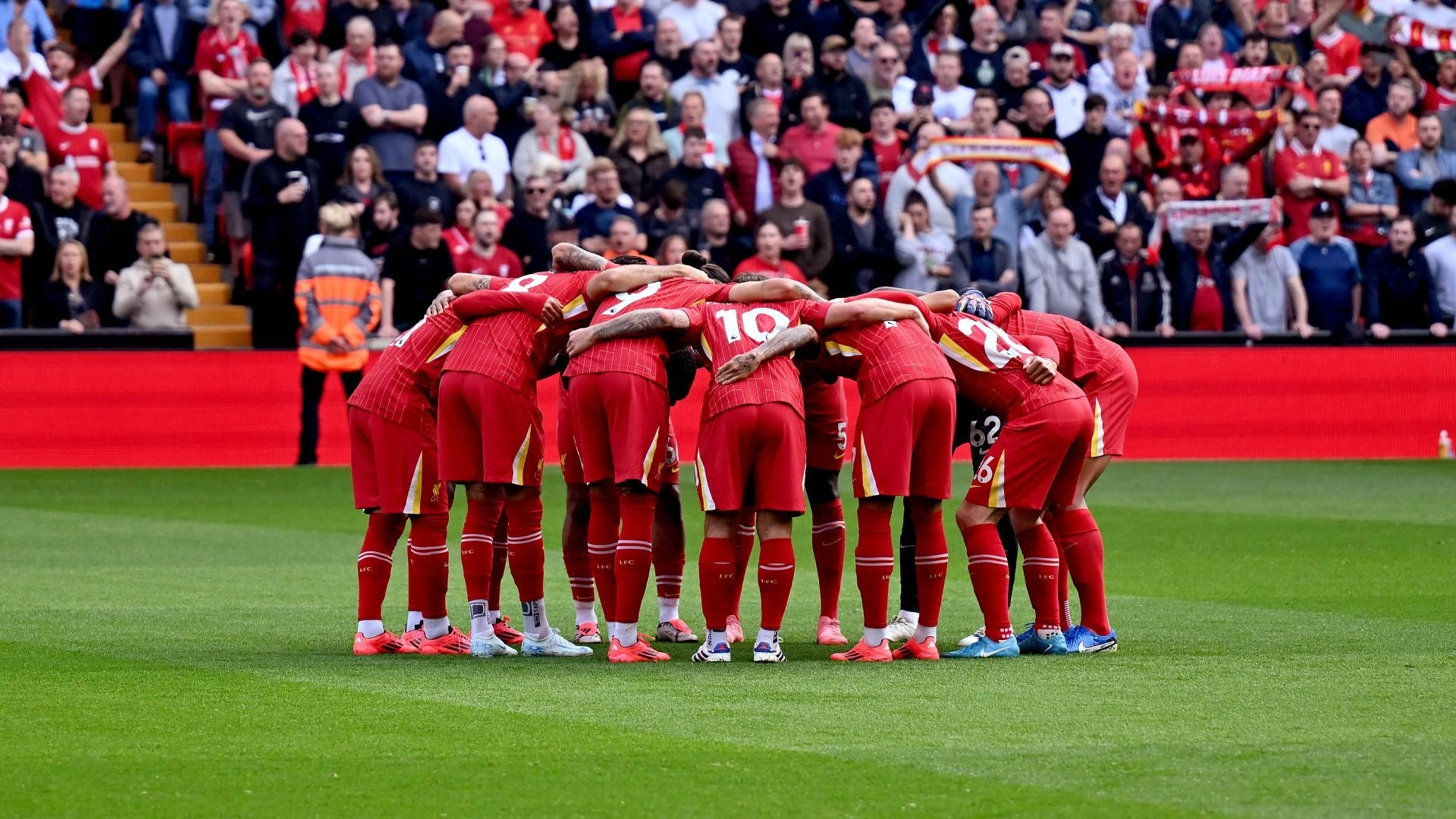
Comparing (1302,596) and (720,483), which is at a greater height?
(720,483)

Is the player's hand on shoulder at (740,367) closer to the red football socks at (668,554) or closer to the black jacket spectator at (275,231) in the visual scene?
the red football socks at (668,554)

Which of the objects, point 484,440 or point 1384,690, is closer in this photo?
point 1384,690

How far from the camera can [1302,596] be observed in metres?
13.0

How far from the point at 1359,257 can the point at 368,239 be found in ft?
37.9

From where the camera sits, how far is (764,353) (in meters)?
10.3

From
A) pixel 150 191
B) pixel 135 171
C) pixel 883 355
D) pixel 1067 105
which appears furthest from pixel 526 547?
pixel 1067 105

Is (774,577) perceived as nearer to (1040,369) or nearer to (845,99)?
(1040,369)

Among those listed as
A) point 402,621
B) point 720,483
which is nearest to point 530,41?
point 402,621

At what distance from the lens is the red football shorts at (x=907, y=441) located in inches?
409

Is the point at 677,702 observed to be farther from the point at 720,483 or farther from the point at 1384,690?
the point at 1384,690

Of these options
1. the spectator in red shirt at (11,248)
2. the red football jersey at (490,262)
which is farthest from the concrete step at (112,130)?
the red football jersey at (490,262)

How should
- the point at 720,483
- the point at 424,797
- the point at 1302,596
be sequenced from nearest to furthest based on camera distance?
the point at 424,797 < the point at 720,483 < the point at 1302,596

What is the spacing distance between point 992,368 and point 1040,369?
0.92 ft

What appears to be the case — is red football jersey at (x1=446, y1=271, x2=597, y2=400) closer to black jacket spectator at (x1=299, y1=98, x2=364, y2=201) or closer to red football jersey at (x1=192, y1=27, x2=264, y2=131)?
black jacket spectator at (x1=299, y1=98, x2=364, y2=201)
